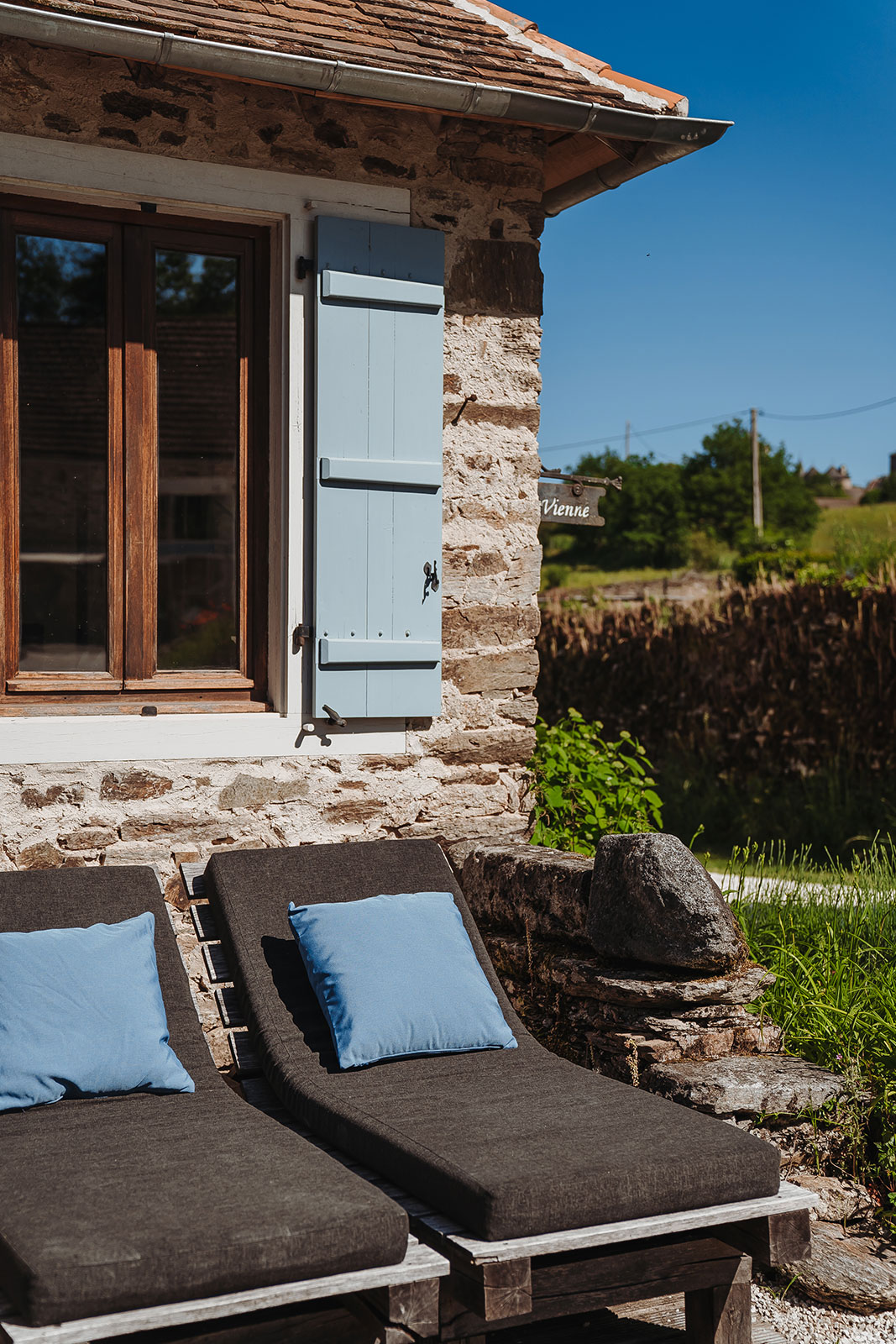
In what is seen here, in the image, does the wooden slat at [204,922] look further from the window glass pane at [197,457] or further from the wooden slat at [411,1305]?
the wooden slat at [411,1305]

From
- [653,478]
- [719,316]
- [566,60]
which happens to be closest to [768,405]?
[719,316]

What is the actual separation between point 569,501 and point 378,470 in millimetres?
916

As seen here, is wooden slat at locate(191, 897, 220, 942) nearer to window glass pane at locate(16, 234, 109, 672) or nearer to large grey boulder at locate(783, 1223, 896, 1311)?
window glass pane at locate(16, 234, 109, 672)

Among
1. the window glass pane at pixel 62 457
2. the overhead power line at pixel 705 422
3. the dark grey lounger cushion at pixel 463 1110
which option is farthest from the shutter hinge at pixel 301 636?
the overhead power line at pixel 705 422

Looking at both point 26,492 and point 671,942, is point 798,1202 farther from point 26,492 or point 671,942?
point 26,492

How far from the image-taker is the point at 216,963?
10.8 ft

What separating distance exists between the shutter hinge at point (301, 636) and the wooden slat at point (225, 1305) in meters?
2.05

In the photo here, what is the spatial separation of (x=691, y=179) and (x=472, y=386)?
38.9 metres

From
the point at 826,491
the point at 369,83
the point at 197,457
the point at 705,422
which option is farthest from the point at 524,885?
the point at 826,491

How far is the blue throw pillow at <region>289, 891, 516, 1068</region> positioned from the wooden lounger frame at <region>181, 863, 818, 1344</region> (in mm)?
374

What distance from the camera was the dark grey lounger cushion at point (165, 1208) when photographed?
6.23 feet

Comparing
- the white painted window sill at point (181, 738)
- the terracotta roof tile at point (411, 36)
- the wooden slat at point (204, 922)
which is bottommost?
the wooden slat at point (204, 922)

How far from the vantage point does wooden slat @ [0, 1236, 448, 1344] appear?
6.10 ft

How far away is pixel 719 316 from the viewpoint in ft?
160
